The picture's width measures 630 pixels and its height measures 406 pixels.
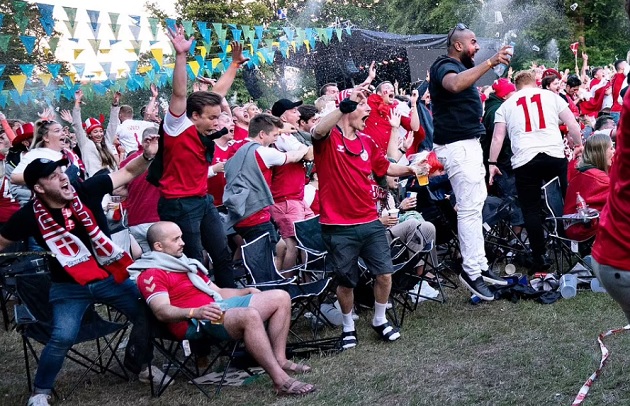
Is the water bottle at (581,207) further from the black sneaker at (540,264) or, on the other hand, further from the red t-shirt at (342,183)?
the red t-shirt at (342,183)

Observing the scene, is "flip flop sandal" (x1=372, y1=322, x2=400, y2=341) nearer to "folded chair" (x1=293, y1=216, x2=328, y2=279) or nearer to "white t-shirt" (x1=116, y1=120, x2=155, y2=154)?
"folded chair" (x1=293, y1=216, x2=328, y2=279)

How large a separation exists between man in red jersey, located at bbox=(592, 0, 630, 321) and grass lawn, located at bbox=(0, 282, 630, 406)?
4.49 feet

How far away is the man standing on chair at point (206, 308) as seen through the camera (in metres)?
4.43

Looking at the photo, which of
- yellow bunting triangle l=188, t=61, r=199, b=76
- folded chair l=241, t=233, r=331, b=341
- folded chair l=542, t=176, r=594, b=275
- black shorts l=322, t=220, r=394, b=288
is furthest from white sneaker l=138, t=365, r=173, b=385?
yellow bunting triangle l=188, t=61, r=199, b=76

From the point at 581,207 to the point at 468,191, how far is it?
3.38 feet

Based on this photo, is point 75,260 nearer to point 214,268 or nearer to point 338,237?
point 214,268

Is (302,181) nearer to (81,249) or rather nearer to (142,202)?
(142,202)

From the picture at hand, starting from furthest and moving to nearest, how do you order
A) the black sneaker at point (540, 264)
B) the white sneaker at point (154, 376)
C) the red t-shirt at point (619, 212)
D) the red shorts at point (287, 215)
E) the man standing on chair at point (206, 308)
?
the black sneaker at point (540, 264) < the red shorts at point (287, 215) < the white sneaker at point (154, 376) < the man standing on chair at point (206, 308) < the red t-shirt at point (619, 212)

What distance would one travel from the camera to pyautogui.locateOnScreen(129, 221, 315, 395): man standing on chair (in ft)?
14.5

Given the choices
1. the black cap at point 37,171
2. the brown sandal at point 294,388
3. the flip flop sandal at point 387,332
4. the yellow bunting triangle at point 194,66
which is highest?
the black cap at point 37,171

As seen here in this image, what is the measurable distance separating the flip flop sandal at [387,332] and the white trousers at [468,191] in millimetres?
1057

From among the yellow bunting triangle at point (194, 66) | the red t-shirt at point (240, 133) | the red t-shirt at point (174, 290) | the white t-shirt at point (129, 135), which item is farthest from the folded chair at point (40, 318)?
the yellow bunting triangle at point (194, 66)

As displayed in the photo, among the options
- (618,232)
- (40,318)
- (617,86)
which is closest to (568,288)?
(618,232)

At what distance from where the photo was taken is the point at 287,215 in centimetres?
659
